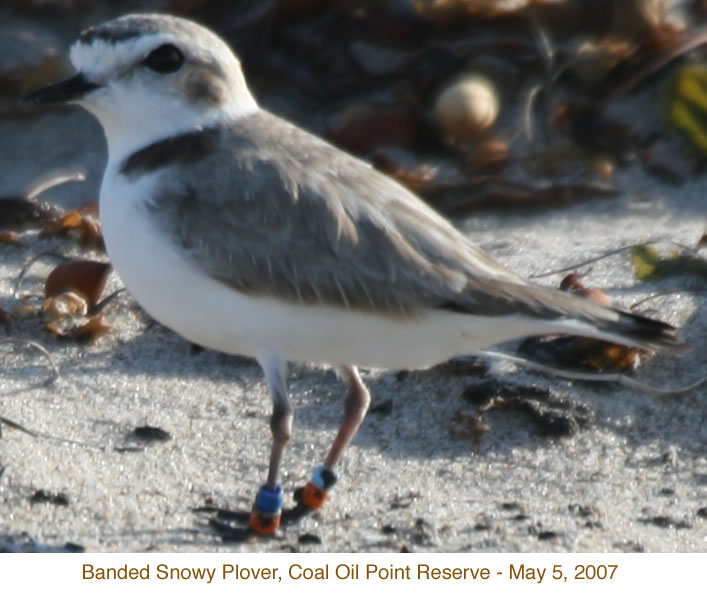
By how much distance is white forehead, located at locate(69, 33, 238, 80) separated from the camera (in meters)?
4.43

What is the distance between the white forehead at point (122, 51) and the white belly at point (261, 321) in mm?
362

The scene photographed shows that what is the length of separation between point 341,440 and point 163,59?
3.90 feet

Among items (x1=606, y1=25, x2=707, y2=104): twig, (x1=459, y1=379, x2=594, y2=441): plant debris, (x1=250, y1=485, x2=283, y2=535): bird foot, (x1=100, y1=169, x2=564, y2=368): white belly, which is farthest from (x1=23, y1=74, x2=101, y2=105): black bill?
(x1=606, y1=25, x2=707, y2=104): twig

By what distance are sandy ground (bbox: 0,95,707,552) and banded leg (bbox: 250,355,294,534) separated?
8 centimetres

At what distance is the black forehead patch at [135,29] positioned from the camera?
4.45 meters

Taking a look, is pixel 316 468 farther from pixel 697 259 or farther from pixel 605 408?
pixel 697 259

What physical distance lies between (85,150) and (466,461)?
2865mm

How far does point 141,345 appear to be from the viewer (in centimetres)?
532

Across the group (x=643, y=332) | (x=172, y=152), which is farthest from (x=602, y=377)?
(x=172, y=152)

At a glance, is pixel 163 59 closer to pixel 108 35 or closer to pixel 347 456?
pixel 108 35

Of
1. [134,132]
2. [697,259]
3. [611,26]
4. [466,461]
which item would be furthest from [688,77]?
[134,132]

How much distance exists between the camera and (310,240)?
14.1 feet

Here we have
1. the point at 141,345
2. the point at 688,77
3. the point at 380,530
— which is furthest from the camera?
the point at 688,77

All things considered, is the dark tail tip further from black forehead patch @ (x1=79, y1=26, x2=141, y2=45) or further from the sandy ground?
black forehead patch @ (x1=79, y1=26, x2=141, y2=45)
